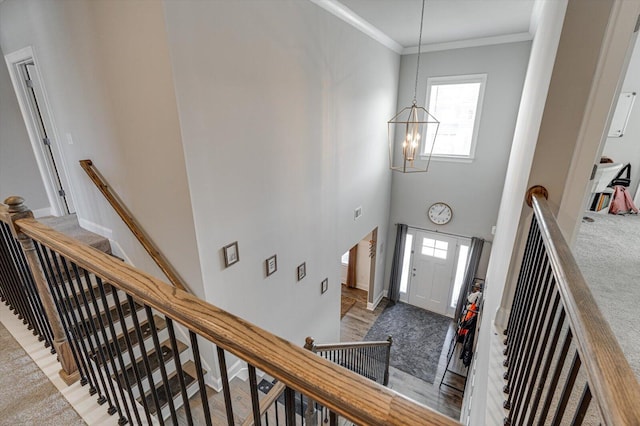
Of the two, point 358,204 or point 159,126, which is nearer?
point 159,126

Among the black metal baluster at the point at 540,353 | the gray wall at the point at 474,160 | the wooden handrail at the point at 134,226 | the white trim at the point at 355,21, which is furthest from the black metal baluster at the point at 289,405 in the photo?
the gray wall at the point at 474,160

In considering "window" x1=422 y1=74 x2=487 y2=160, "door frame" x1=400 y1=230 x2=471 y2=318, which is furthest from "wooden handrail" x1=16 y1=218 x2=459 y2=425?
"door frame" x1=400 y1=230 x2=471 y2=318

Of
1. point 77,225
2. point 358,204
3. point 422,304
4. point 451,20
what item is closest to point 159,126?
point 77,225

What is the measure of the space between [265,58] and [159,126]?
1.13 m

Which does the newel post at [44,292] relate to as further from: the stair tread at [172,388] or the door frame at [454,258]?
the door frame at [454,258]

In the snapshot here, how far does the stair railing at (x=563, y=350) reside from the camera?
0.47m

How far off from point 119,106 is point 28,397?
85.9 inches

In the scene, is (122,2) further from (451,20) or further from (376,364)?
(376,364)

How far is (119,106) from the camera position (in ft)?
8.57

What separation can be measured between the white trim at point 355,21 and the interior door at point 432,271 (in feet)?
12.5

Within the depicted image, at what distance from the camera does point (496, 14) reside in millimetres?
3877

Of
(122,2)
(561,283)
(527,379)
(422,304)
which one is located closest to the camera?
(561,283)

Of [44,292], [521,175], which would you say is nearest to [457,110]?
[521,175]

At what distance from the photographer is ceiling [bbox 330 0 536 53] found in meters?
3.53
